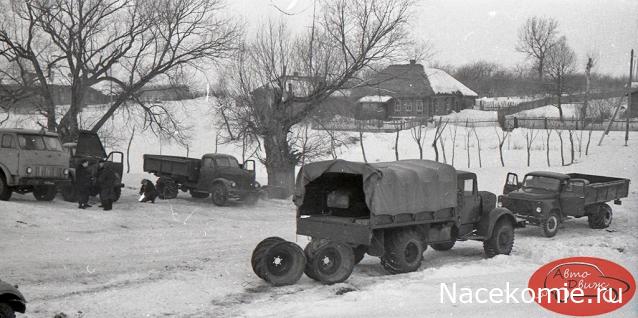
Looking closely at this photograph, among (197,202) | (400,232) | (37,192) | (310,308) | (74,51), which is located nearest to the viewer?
(310,308)

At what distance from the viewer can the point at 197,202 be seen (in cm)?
2378

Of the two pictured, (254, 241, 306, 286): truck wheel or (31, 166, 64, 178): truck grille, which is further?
(31, 166, 64, 178): truck grille

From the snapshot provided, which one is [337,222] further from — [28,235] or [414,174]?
[28,235]

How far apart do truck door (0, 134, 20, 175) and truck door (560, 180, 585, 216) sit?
15.8 metres

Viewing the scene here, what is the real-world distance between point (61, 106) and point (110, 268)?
18818mm

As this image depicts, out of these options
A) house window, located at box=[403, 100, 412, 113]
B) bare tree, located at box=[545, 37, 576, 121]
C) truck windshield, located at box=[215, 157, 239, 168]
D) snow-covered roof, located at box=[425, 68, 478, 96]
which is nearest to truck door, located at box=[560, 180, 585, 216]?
bare tree, located at box=[545, 37, 576, 121]

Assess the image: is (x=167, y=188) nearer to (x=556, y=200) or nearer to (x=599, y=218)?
(x=556, y=200)

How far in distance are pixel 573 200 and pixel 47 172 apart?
50.7 ft

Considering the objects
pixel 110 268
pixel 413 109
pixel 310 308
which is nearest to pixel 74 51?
pixel 110 268

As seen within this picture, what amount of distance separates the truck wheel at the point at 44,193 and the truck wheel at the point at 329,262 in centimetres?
1150

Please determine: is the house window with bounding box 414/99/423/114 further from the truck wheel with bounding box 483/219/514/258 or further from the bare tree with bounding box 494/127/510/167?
the truck wheel with bounding box 483/219/514/258

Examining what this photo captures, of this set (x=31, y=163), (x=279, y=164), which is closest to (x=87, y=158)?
(x=31, y=163)

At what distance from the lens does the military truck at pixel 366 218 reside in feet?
38.5

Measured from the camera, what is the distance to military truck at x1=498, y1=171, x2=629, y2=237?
728 inches
